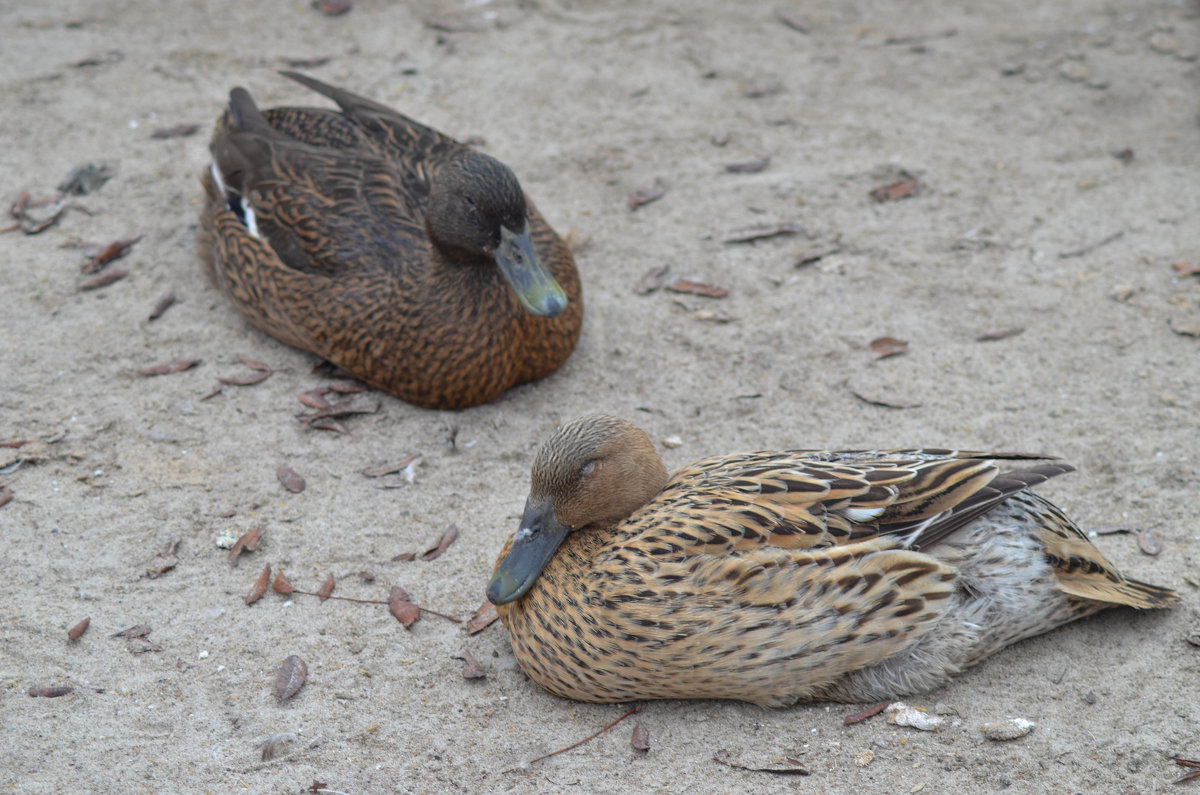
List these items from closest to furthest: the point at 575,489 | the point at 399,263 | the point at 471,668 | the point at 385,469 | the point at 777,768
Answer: the point at 777,768 < the point at 575,489 < the point at 471,668 < the point at 385,469 < the point at 399,263

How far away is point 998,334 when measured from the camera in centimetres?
563

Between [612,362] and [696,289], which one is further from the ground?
[696,289]

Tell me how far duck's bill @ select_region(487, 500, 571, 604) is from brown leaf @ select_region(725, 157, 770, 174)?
13.2 feet

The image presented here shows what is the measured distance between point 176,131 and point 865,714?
20.9 ft

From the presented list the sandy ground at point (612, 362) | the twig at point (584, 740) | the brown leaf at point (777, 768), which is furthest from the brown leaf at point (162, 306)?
the brown leaf at point (777, 768)

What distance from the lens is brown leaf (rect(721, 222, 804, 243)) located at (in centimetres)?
653

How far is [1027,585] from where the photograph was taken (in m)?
3.66

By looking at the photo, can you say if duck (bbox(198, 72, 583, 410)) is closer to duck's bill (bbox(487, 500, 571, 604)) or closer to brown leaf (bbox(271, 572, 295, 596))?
brown leaf (bbox(271, 572, 295, 596))

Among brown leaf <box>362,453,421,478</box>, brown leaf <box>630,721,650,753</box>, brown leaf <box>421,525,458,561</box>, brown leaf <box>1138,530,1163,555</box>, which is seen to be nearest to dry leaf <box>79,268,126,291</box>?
brown leaf <box>362,453,421,478</box>

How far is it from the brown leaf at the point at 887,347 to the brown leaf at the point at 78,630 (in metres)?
3.89

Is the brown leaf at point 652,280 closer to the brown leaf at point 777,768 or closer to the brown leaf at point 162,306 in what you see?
the brown leaf at point 162,306

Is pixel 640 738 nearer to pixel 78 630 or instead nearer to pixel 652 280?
pixel 78 630

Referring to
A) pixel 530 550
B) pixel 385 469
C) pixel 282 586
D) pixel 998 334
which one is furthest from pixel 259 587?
pixel 998 334

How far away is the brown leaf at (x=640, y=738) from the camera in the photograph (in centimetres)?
355
